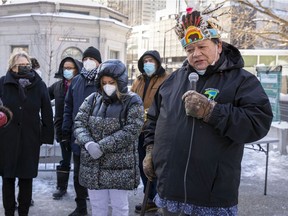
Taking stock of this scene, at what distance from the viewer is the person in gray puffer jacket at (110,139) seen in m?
3.34

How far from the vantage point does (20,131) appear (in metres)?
3.94

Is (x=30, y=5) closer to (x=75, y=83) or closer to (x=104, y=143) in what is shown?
(x=75, y=83)

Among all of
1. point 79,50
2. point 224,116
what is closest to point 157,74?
point 224,116

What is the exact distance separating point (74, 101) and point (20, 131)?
0.71m

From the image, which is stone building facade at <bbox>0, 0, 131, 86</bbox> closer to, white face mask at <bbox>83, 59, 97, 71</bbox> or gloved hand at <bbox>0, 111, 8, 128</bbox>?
white face mask at <bbox>83, 59, 97, 71</bbox>

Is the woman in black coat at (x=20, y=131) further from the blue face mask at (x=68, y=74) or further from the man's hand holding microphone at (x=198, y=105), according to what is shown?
the man's hand holding microphone at (x=198, y=105)

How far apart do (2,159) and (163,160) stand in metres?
2.31

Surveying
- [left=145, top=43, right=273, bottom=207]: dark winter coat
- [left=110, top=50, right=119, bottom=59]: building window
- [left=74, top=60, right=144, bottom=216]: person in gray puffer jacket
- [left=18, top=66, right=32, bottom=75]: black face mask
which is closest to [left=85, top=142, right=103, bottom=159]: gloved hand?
[left=74, top=60, right=144, bottom=216]: person in gray puffer jacket

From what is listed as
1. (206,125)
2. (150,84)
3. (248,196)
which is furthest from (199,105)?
(248,196)

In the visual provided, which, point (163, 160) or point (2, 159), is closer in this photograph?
point (163, 160)

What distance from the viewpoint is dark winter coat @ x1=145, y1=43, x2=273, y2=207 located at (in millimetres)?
2146

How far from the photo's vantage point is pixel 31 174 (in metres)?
3.96

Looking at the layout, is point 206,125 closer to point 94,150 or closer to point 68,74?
point 94,150

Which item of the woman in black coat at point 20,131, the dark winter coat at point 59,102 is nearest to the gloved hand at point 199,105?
the woman in black coat at point 20,131
